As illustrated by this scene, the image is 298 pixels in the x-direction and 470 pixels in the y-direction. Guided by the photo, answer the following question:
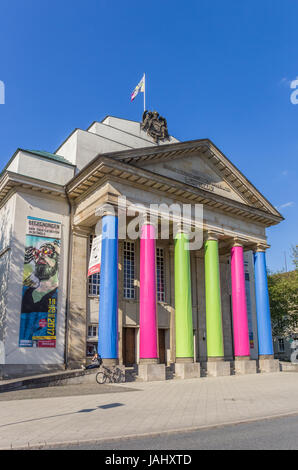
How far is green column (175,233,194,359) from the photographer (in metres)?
22.0

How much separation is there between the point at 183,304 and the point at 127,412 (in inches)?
505

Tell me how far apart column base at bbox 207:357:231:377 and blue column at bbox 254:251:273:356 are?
15.2ft

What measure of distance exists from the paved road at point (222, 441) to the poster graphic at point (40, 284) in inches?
580

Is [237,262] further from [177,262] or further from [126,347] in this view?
[126,347]

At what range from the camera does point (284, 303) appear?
39.1 metres

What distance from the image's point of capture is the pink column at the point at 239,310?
1019 inches

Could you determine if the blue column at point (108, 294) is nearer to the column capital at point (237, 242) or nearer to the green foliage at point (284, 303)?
the column capital at point (237, 242)

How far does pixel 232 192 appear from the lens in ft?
94.8

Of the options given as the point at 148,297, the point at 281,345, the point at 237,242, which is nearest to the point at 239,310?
the point at 237,242

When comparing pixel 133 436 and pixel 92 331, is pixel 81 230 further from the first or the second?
pixel 133 436

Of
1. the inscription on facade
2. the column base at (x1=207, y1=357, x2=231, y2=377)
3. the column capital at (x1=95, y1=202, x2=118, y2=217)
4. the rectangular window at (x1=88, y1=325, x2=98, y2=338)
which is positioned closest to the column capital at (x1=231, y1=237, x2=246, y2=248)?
the inscription on facade

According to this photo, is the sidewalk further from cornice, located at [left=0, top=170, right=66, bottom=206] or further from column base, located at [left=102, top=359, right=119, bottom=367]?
cornice, located at [left=0, top=170, right=66, bottom=206]

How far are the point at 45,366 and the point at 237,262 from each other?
1370 centimetres
